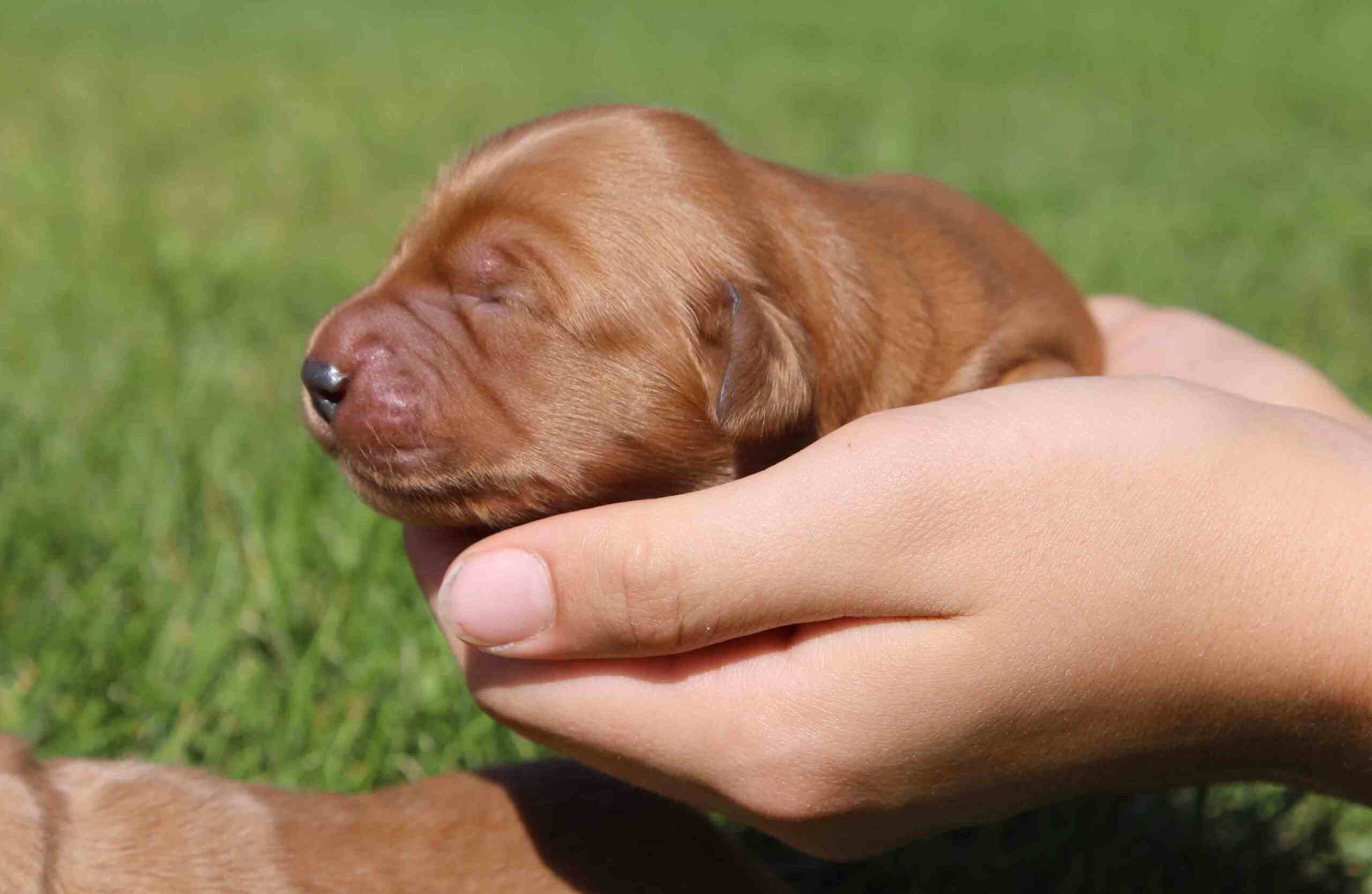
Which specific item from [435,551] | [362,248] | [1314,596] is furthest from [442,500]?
[362,248]

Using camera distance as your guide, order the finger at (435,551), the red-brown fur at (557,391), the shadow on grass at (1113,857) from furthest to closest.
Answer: the shadow on grass at (1113,857)
the finger at (435,551)
the red-brown fur at (557,391)

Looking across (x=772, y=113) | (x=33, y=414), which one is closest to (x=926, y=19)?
(x=772, y=113)

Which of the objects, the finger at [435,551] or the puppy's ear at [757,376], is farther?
the finger at [435,551]

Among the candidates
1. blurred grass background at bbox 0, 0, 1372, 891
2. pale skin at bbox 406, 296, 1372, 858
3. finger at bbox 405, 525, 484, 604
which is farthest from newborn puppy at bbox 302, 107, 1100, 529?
blurred grass background at bbox 0, 0, 1372, 891

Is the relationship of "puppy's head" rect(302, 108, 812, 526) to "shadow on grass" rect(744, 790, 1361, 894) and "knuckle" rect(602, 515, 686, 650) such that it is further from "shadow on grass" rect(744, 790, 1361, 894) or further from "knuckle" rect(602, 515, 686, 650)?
"shadow on grass" rect(744, 790, 1361, 894)

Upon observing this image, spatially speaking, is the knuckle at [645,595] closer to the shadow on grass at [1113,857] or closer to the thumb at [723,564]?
the thumb at [723,564]

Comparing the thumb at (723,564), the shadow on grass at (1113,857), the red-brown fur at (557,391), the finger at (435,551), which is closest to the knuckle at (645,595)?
the thumb at (723,564)

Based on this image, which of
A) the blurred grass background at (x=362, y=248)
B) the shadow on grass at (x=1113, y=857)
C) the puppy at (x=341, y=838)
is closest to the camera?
the puppy at (x=341, y=838)

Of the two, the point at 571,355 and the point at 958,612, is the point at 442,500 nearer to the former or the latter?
the point at 571,355
